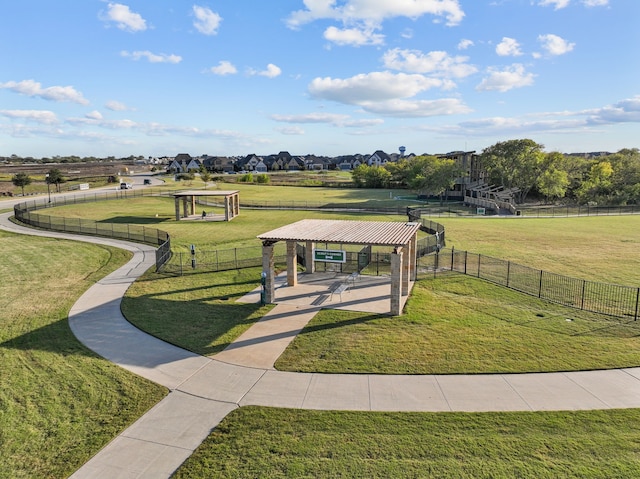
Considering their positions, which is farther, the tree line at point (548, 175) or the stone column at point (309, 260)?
the tree line at point (548, 175)

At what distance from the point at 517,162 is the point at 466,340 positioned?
57.7 metres

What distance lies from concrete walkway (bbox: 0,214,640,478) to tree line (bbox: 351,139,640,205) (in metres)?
58.0

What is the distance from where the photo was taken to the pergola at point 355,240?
1616 centimetres

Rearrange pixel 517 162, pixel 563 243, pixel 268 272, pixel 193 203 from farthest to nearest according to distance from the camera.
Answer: pixel 517 162
pixel 193 203
pixel 563 243
pixel 268 272

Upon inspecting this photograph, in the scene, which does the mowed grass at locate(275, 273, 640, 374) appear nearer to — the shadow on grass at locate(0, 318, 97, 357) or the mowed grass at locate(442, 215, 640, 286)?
the shadow on grass at locate(0, 318, 97, 357)

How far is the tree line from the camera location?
6288cm

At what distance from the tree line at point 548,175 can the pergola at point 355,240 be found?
50.2 m

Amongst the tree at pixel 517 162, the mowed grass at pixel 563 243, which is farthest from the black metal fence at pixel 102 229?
the tree at pixel 517 162

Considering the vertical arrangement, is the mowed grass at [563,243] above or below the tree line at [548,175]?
below

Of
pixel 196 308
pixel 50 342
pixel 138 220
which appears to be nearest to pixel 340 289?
pixel 196 308

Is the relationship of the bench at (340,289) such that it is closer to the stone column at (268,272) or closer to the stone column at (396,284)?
the stone column at (268,272)

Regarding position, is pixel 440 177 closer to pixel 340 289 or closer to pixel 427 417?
pixel 340 289

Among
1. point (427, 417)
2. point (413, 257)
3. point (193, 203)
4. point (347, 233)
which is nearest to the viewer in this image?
point (427, 417)

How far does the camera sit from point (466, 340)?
13672mm
